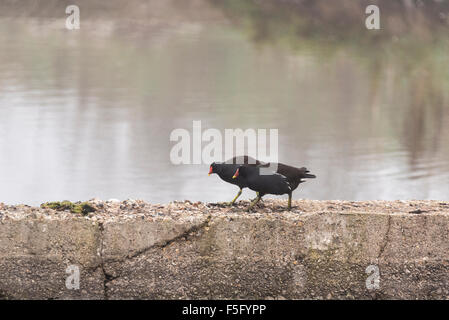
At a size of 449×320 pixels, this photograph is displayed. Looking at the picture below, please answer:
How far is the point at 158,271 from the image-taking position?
16.5ft

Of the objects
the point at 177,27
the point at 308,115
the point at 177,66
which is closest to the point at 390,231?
the point at 308,115

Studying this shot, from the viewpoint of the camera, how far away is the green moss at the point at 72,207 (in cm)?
517

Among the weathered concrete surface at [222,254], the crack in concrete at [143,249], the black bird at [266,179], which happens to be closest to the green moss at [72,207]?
the weathered concrete surface at [222,254]

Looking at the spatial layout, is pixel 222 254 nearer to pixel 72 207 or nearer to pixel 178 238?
pixel 178 238

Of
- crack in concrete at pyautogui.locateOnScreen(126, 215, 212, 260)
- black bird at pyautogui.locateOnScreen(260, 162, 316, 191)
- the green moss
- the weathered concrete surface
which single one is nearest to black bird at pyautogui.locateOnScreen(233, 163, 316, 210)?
black bird at pyautogui.locateOnScreen(260, 162, 316, 191)

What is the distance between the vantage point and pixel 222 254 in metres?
5.03

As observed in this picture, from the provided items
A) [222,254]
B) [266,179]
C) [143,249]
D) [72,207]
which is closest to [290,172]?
[266,179]

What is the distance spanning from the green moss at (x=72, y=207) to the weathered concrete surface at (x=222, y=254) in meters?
0.08

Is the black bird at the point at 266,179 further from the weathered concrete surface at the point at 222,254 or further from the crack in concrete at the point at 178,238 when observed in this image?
the crack in concrete at the point at 178,238

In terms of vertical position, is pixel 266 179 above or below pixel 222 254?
above

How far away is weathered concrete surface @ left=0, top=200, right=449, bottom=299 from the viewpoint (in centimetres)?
500

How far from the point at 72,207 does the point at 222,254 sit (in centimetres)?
104

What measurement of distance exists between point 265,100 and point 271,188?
9.03m

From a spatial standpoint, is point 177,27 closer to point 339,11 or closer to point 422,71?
point 339,11
